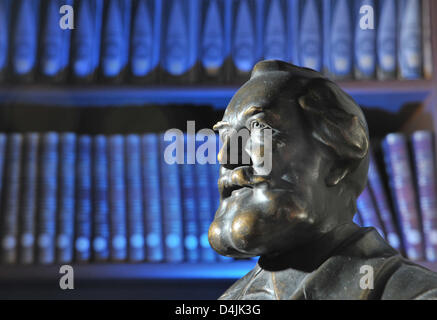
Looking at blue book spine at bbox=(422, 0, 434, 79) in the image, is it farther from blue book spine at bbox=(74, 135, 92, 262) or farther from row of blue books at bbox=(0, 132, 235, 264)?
blue book spine at bbox=(74, 135, 92, 262)

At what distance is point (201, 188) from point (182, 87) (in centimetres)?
24

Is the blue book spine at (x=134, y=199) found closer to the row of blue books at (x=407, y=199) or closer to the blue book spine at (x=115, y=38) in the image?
the blue book spine at (x=115, y=38)

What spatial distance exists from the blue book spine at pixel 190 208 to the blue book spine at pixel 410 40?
54cm

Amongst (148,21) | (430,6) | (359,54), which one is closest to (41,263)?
(148,21)

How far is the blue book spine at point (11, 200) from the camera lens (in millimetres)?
1256

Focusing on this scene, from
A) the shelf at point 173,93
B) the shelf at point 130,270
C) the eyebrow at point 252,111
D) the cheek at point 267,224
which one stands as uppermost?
the shelf at point 173,93

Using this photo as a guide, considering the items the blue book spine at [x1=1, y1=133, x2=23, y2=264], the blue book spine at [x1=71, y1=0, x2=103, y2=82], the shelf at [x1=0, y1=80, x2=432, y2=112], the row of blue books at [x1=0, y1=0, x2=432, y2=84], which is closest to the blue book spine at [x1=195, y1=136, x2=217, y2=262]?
the shelf at [x1=0, y1=80, x2=432, y2=112]

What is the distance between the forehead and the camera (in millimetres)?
720

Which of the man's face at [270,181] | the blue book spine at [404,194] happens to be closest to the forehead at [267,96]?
the man's face at [270,181]

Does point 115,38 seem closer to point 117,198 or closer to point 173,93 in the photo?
point 173,93

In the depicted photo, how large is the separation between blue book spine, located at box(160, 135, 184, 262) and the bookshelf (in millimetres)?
38

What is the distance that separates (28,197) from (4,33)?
413 millimetres

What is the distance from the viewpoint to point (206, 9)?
4.46 ft

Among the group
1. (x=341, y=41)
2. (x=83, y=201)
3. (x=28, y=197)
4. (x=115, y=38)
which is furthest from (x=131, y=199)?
(x=341, y=41)
